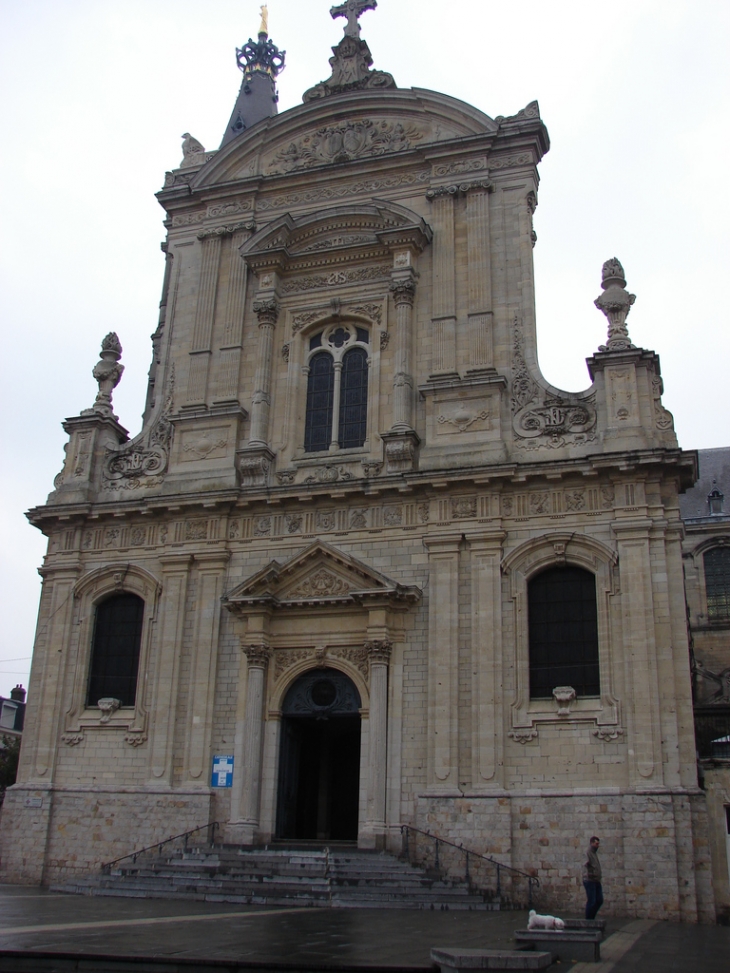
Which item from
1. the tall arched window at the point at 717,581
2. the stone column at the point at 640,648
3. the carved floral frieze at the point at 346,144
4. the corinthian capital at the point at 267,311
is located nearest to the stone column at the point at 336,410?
the corinthian capital at the point at 267,311

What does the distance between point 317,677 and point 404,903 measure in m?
5.88

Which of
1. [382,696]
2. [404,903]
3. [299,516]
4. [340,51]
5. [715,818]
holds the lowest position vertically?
[404,903]

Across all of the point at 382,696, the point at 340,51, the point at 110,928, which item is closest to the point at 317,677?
the point at 382,696

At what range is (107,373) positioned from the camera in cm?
2548

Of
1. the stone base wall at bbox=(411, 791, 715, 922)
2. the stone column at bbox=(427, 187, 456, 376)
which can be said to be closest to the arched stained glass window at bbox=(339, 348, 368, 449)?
the stone column at bbox=(427, 187, 456, 376)

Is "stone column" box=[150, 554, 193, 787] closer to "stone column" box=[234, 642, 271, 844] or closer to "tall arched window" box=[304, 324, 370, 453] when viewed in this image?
"stone column" box=[234, 642, 271, 844]

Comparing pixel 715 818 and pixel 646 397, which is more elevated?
pixel 646 397

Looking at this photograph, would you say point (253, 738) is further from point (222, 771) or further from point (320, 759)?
point (320, 759)

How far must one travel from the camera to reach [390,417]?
2269cm

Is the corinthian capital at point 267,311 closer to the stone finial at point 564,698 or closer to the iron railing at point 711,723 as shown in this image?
the stone finial at point 564,698

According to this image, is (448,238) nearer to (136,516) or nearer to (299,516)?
(299,516)

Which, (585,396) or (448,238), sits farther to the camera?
(448,238)

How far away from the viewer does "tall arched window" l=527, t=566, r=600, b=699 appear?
63.8ft

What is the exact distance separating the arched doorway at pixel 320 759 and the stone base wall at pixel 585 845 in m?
3.06
